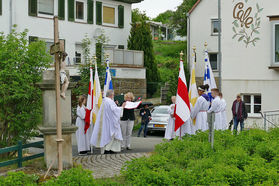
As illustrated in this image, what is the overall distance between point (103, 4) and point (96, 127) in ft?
68.6

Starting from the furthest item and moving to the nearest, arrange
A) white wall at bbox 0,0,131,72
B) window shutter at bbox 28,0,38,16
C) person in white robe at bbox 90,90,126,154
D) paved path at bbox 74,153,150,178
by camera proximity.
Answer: window shutter at bbox 28,0,38,16 < white wall at bbox 0,0,131,72 < person in white robe at bbox 90,90,126,154 < paved path at bbox 74,153,150,178

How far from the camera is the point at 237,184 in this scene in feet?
22.2

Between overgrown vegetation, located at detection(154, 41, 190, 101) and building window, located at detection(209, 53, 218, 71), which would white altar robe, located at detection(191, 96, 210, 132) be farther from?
building window, located at detection(209, 53, 218, 71)

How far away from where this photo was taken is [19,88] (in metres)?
10.1

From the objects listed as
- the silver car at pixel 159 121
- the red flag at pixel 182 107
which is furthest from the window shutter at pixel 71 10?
the red flag at pixel 182 107

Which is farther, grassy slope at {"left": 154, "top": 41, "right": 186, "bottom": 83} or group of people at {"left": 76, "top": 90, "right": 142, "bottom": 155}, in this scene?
grassy slope at {"left": 154, "top": 41, "right": 186, "bottom": 83}

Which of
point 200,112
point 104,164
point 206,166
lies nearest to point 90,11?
point 200,112

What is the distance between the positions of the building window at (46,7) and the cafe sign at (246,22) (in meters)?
12.4

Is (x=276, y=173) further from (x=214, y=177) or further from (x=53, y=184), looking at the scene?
(x=53, y=184)

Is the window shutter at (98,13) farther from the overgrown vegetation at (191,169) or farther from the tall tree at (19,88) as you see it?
the overgrown vegetation at (191,169)

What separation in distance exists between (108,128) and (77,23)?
62.2 ft

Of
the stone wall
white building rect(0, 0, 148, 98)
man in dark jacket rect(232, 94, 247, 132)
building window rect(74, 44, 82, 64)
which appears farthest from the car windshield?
building window rect(74, 44, 82, 64)

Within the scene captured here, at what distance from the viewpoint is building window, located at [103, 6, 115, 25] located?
32844mm

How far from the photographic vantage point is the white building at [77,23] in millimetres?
27391
